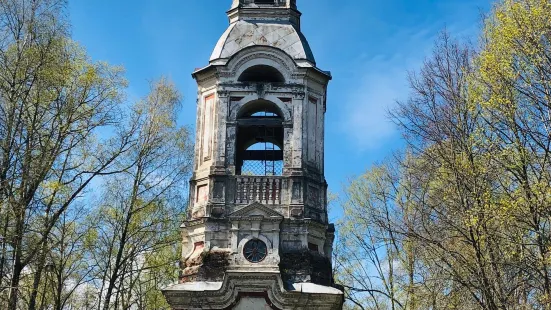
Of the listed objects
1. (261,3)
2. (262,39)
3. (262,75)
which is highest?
(261,3)

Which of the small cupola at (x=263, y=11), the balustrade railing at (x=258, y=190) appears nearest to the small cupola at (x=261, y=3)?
the small cupola at (x=263, y=11)

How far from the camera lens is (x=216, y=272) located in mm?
14750

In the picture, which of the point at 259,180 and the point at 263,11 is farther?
the point at 263,11

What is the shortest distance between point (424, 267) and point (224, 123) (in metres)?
5.39

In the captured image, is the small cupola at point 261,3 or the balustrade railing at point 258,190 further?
the small cupola at point 261,3

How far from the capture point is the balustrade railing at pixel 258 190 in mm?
15414

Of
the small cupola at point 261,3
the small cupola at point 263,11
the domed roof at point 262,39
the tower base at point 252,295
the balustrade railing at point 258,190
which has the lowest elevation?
the tower base at point 252,295

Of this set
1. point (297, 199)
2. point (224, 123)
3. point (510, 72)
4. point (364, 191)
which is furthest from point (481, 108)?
point (364, 191)

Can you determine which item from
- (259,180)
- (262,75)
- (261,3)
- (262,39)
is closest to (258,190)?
(259,180)

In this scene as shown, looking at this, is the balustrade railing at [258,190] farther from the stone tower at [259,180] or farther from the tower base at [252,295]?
the tower base at [252,295]

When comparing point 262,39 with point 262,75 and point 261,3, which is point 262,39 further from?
point 261,3

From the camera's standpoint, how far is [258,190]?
609 inches

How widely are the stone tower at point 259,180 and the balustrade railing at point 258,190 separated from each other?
21 millimetres

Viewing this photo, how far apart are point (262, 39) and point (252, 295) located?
5813mm
